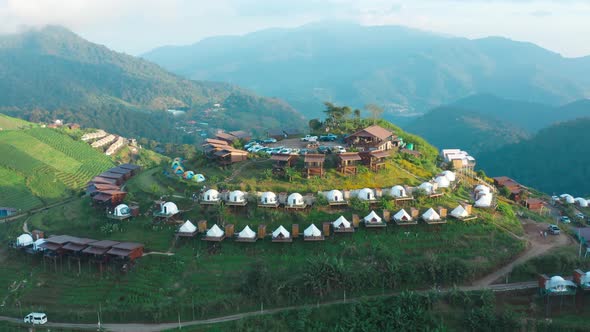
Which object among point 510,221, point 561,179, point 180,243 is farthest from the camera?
point 561,179

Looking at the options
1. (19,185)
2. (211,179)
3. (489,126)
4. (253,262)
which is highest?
(211,179)

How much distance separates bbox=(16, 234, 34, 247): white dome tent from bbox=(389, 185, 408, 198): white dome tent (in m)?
28.9

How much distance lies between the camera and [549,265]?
30.6 meters

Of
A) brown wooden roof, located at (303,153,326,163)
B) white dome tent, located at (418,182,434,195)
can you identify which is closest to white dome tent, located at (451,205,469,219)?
white dome tent, located at (418,182,434,195)

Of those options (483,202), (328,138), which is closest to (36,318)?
(328,138)

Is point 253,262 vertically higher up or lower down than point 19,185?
higher up

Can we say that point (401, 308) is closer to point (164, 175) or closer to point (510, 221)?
point (510, 221)

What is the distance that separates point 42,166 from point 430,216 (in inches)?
2275

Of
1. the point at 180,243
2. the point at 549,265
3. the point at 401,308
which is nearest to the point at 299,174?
the point at 180,243

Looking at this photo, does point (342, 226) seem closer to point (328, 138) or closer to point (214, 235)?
point (214, 235)

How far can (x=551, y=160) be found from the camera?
91625 mm

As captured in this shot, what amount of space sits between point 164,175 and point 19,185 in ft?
93.1

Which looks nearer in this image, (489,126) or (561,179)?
(561,179)

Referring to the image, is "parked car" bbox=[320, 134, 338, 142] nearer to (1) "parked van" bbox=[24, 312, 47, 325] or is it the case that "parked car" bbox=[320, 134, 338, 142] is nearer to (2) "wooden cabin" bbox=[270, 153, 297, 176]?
(2) "wooden cabin" bbox=[270, 153, 297, 176]
